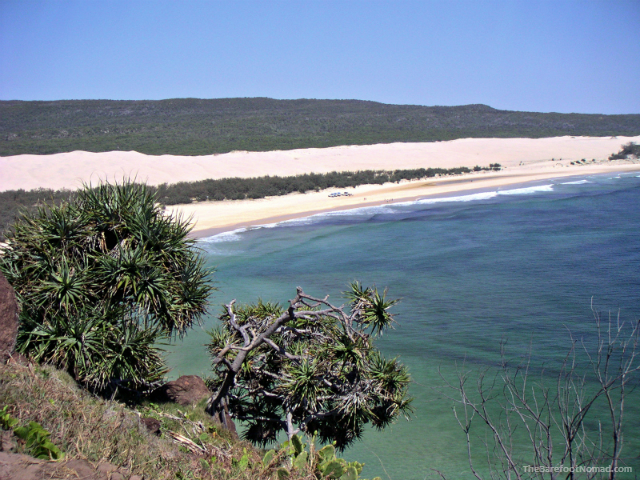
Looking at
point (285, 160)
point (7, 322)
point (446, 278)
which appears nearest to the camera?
point (7, 322)

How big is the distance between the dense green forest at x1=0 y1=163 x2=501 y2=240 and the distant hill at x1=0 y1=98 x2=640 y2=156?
25.2 metres

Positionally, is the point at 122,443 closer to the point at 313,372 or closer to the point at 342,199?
the point at 313,372

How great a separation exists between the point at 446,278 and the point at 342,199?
21.9 metres

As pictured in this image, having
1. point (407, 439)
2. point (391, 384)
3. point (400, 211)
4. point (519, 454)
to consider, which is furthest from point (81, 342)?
point (400, 211)

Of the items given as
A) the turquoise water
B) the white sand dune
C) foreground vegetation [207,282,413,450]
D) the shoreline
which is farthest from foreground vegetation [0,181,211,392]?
the white sand dune

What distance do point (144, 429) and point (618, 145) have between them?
307ft

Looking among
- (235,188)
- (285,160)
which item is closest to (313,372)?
(235,188)

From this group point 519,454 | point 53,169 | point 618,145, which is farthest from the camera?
point 618,145

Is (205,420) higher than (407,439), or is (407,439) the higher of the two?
(205,420)

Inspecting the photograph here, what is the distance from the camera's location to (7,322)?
6270mm

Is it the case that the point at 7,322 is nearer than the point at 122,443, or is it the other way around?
the point at 122,443

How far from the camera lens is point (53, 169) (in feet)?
159

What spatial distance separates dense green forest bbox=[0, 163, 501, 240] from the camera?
32469mm

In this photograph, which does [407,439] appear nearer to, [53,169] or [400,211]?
[400,211]
